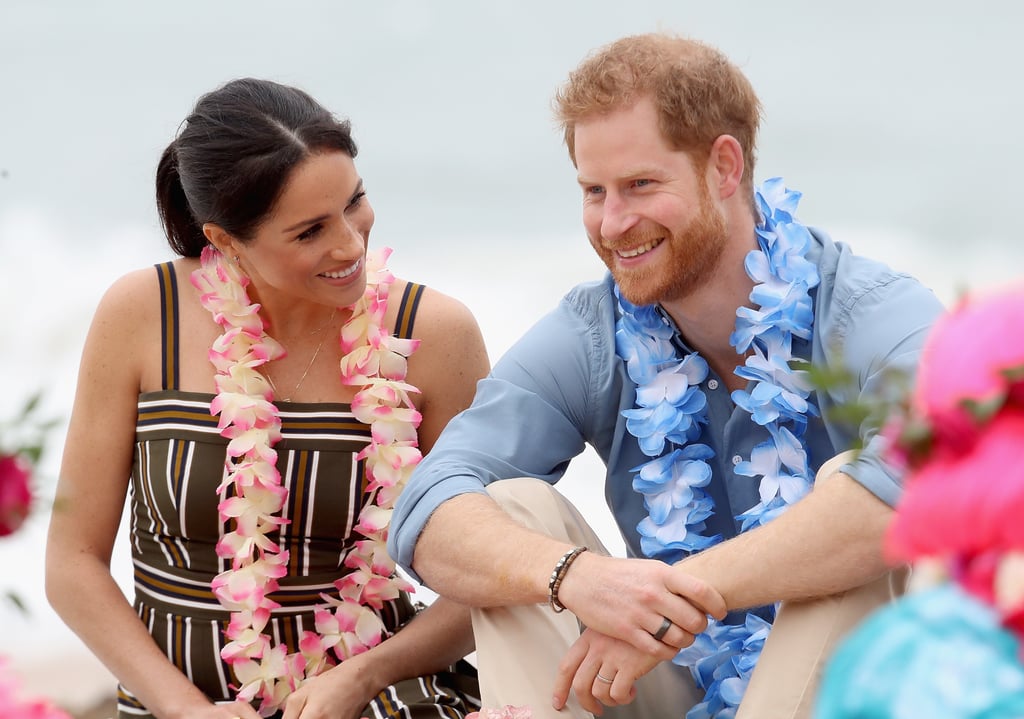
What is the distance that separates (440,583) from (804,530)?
1.95ft

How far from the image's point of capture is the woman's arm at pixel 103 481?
7.95 ft

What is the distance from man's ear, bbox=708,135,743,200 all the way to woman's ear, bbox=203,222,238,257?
0.88 meters

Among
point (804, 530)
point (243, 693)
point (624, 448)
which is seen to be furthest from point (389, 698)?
point (804, 530)

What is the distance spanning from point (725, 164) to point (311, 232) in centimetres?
75

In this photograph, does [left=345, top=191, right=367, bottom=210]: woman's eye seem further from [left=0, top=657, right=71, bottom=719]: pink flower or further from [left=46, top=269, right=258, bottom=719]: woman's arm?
[left=0, top=657, right=71, bottom=719]: pink flower

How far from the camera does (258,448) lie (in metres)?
2.39

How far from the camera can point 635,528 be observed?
2.47 metres

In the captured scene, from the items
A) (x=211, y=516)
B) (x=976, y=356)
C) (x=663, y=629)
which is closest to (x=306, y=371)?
(x=211, y=516)

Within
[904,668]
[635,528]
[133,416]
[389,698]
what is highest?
[904,668]

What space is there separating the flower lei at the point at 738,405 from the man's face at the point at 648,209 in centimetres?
10

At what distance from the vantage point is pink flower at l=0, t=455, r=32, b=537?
0.88 metres

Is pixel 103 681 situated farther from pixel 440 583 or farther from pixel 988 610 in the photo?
pixel 988 610

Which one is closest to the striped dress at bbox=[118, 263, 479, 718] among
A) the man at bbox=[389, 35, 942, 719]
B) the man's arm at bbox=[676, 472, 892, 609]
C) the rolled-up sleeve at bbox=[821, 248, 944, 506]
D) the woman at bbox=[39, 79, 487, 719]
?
the woman at bbox=[39, 79, 487, 719]

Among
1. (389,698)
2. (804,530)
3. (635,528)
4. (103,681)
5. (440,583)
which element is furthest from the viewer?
(103,681)
